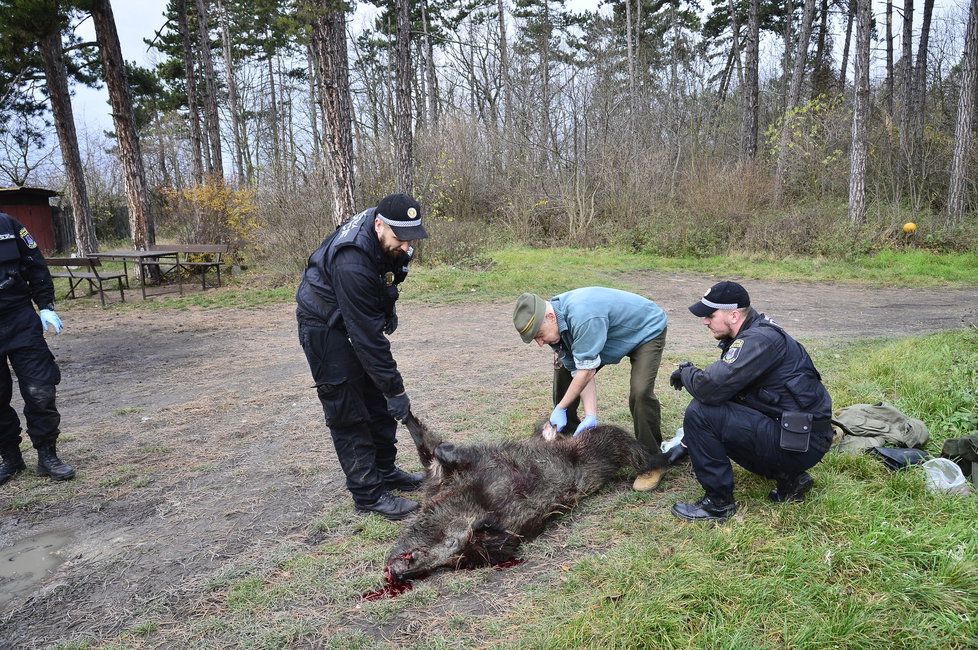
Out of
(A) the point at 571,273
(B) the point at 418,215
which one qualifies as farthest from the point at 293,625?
(A) the point at 571,273

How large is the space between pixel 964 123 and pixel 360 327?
685 inches

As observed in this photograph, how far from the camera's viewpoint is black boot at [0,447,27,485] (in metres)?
4.29

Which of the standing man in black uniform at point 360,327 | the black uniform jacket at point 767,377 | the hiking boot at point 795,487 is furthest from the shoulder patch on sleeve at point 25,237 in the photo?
the hiking boot at point 795,487

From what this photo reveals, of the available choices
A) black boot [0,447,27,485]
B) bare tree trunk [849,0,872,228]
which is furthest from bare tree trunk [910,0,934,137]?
black boot [0,447,27,485]

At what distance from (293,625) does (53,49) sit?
16.6 metres

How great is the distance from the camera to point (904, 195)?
56.0 feet

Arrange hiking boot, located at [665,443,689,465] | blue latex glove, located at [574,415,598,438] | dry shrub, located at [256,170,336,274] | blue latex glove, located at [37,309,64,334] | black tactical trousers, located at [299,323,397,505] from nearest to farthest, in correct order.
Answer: black tactical trousers, located at [299,323,397,505]
blue latex glove, located at [574,415,598,438]
hiking boot, located at [665,443,689,465]
blue latex glove, located at [37,309,64,334]
dry shrub, located at [256,170,336,274]

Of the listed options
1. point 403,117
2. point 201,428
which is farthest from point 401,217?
point 403,117

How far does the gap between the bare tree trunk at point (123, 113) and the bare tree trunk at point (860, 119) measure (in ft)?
56.2

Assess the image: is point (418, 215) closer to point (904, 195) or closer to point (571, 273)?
point (571, 273)

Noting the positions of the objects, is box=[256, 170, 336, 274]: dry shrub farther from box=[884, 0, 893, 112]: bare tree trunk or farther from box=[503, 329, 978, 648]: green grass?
box=[884, 0, 893, 112]: bare tree trunk

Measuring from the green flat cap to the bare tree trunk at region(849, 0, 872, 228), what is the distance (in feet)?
47.0

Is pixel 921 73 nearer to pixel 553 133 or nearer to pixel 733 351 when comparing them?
pixel 553 133

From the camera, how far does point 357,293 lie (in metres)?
3.28
